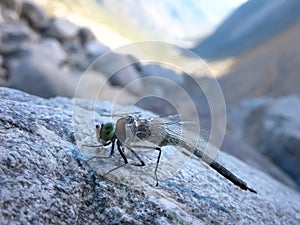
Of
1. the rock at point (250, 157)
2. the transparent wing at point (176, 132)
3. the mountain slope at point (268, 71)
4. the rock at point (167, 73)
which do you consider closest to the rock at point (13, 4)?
the rock at point (167, 73)

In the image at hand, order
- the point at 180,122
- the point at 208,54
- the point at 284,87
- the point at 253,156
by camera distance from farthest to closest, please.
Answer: the point at 208,54, the point at 284,87, the point at 253,156, the point at 180,122

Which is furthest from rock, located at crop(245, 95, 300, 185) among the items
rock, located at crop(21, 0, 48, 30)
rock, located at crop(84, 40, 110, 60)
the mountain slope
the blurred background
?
rock, located at crop(21, 0, 48, 30)

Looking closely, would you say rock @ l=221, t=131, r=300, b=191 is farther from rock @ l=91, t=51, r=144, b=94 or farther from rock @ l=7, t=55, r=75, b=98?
rock @ l=91, t=51, r=144, b=94

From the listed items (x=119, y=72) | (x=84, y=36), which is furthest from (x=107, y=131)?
(x=84, y=36)

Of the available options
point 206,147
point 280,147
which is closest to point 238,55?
point 280,147

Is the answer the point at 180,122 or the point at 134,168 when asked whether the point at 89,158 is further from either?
the point at 180,122
